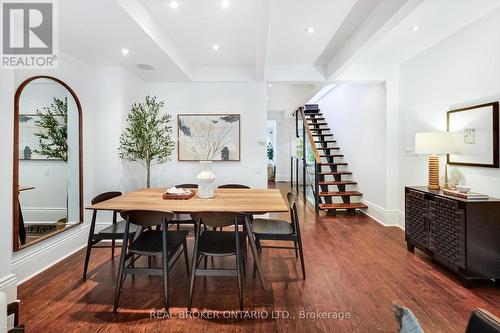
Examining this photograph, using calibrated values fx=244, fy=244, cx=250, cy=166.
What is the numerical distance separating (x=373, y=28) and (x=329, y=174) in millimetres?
3461

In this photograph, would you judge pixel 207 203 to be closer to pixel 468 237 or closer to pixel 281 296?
pixel 281 296

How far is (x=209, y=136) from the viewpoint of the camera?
4.40m

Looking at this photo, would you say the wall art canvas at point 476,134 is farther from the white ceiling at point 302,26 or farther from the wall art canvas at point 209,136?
the wall art canvas at point 209,136

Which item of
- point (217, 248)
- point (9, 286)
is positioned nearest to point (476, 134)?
point (217, 248)

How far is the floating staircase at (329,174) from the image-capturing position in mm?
5020

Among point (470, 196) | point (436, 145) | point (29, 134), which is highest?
point (29, 134)

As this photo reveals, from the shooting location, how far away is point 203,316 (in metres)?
1.93

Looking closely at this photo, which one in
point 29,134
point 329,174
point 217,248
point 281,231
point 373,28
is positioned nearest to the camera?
point 217,248

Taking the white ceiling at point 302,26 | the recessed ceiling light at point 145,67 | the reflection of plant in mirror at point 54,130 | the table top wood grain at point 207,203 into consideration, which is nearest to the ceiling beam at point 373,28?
the white ceiling at point 302,26

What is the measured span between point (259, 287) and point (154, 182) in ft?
9.59

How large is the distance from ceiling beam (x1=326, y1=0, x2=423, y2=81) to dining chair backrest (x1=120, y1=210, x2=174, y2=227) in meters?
2.71

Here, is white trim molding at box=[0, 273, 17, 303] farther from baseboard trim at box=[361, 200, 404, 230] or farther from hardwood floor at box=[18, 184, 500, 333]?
baseboard trim at box=[361, 200, 404, 230]

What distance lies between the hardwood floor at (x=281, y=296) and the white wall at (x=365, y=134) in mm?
1775

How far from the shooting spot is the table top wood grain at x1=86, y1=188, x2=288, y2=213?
2.12m
